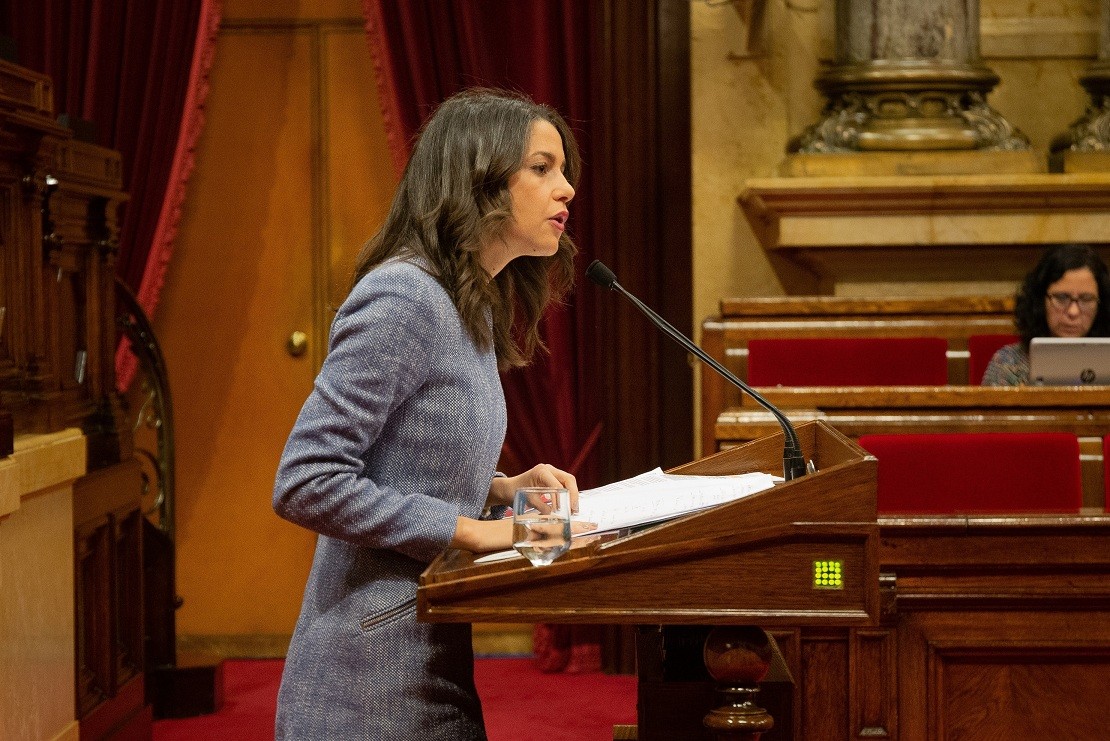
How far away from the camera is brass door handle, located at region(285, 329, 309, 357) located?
5.03m

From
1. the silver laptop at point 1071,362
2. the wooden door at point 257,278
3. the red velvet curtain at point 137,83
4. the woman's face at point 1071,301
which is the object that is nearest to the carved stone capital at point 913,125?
the woman's face at point 1071,301

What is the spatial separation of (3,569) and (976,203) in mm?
3175

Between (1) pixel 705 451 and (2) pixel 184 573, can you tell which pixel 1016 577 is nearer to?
(1) pixel 705 451

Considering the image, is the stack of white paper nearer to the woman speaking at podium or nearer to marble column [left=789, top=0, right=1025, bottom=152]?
the woman speaking at podium

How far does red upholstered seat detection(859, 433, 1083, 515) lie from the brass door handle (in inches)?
108

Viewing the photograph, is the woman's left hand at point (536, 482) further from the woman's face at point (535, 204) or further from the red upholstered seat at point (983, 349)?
the red upholstered seat at point (983, 349)

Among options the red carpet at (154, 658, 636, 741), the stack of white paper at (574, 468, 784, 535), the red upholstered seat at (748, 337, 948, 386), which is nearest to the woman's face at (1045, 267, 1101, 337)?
the red upholstered seat at (748, 337, 948, 386)

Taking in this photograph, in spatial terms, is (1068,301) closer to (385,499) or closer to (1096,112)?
(1096,112)

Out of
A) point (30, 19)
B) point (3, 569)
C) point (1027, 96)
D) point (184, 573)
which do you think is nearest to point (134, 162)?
point (30, 19)

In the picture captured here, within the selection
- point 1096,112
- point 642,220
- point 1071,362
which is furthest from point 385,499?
point 1096,112

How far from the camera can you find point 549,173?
1718 millimetres

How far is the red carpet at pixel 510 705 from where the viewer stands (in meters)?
4.05

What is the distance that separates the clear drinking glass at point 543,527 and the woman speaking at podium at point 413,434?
12 cm

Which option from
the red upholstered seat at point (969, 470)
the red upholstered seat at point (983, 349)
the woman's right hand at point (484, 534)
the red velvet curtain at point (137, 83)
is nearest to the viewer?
the woman's right hand at point (484, 534)
